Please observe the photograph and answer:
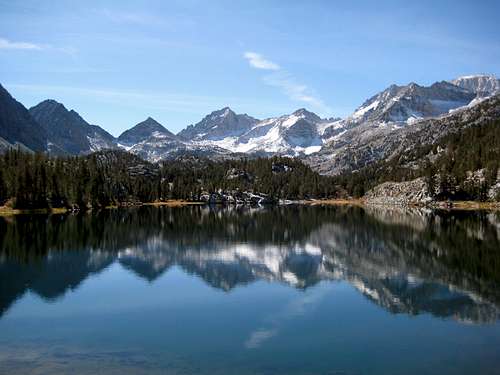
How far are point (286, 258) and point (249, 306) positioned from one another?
3025 cm

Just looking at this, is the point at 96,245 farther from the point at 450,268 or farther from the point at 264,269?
the point at 450,268

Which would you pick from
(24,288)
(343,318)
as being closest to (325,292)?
(343,318)

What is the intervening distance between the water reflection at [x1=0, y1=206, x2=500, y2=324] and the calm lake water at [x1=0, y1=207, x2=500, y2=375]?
0.97 feet

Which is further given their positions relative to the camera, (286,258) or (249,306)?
(286,258)

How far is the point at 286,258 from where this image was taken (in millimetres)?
76000

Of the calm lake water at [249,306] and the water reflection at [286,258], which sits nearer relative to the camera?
the calm lake water at [249,306]

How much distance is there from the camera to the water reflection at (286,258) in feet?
166

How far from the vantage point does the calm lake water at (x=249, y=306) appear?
3112 centimetres

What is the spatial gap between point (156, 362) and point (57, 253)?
168ft

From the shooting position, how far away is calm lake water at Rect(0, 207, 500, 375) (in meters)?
31.1

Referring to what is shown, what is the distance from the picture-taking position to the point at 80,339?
3531 cm

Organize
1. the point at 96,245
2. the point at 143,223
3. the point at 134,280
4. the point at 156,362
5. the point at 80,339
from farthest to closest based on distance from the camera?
1. the point at 143,223
2. the point at 96,245
3. the point at 134,280
4. the point at 80,339
5. the point at 156,362

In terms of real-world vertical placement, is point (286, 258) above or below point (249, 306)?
above

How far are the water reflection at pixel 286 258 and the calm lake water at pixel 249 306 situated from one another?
0.30 m
